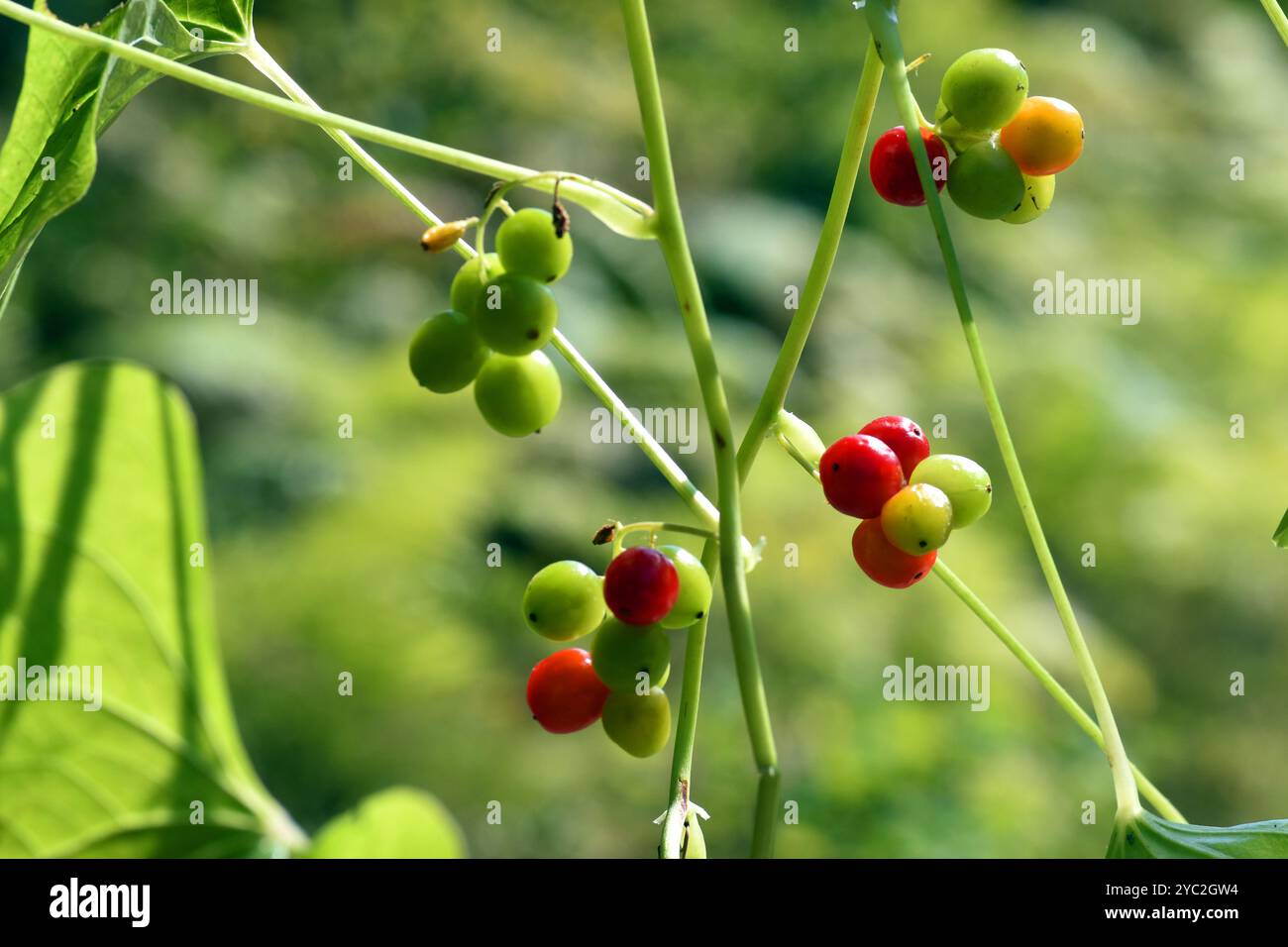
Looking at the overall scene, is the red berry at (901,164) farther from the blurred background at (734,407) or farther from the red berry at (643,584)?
the blurred background at (734,407)

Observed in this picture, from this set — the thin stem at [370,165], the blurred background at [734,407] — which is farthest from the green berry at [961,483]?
the blurred background at [734,407]

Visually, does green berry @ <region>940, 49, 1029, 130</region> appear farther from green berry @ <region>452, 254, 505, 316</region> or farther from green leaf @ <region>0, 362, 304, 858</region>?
green leaf @ <region>0, 362, 304, 858</region>

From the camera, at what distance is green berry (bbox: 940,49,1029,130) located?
47 centimetres

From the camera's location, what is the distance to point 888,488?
471mm

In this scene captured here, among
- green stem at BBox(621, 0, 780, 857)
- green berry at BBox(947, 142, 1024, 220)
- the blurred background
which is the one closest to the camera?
green stem at BBox(621, 0, 780, 857)

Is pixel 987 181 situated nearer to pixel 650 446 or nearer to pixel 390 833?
pixel 650 446

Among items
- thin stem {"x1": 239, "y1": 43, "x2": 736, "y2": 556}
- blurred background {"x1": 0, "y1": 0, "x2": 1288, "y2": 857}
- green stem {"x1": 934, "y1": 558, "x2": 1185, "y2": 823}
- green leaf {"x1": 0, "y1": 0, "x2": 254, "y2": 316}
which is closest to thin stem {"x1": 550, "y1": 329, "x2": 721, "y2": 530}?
thin stem {"x1": 239, "y1": 43, "x2": 736, "y2": 556}

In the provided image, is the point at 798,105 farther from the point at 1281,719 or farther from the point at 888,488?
the point at 888,488

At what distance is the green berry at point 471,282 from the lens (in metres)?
0.45

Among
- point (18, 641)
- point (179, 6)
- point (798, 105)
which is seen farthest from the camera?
point (798, 105)

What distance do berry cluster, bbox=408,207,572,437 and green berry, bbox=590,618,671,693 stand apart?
0.29ft

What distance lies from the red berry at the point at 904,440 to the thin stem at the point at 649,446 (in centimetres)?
9

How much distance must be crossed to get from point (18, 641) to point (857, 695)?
74.7 inches
